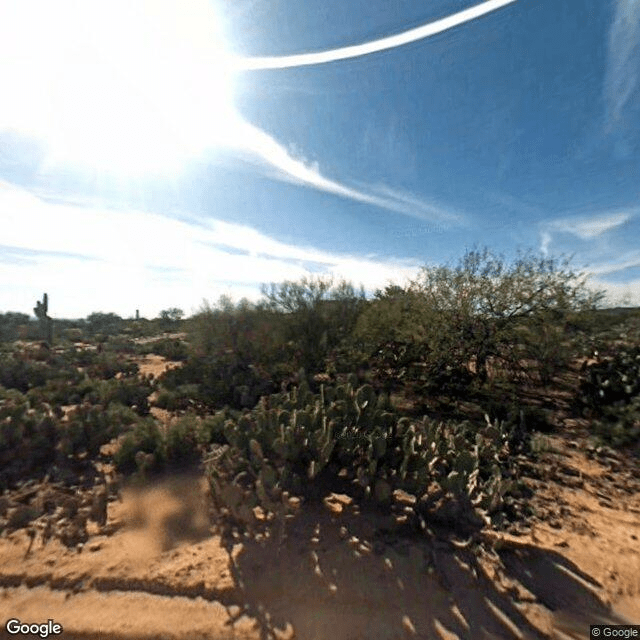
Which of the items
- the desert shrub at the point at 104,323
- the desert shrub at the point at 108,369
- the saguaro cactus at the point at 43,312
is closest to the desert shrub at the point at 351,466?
the desert shrub at the point at 108,369

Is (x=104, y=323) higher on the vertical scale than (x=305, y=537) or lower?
higher

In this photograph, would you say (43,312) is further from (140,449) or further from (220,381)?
(140,449)

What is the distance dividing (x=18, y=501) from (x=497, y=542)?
5.72 metres

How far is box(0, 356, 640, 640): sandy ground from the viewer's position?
3188 millimetres

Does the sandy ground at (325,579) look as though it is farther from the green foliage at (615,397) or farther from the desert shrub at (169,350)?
the desert shrub at (169,350)

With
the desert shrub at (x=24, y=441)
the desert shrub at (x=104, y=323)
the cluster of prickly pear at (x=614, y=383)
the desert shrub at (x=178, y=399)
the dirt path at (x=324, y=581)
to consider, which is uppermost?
the desert shrub at (x=104, y=323)

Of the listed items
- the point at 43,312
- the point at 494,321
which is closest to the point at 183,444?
the point at 494,321

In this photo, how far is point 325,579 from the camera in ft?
11.9

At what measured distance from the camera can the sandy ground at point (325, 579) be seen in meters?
3.19

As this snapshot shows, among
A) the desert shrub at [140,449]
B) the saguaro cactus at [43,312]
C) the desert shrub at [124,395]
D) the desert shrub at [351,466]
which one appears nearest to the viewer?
the desert shrub at [351,466]

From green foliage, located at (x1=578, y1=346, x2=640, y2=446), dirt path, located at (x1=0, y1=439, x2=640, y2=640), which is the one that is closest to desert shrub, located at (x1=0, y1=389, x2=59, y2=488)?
dirt path, located at (x1=0, y1=439, x2=640, y2=640)

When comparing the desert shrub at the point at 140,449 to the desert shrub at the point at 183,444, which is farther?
the desert shrub at the point at 183,444

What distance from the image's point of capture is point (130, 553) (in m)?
4.09

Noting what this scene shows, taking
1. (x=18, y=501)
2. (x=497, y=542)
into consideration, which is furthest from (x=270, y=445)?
(x=18, y=501)
